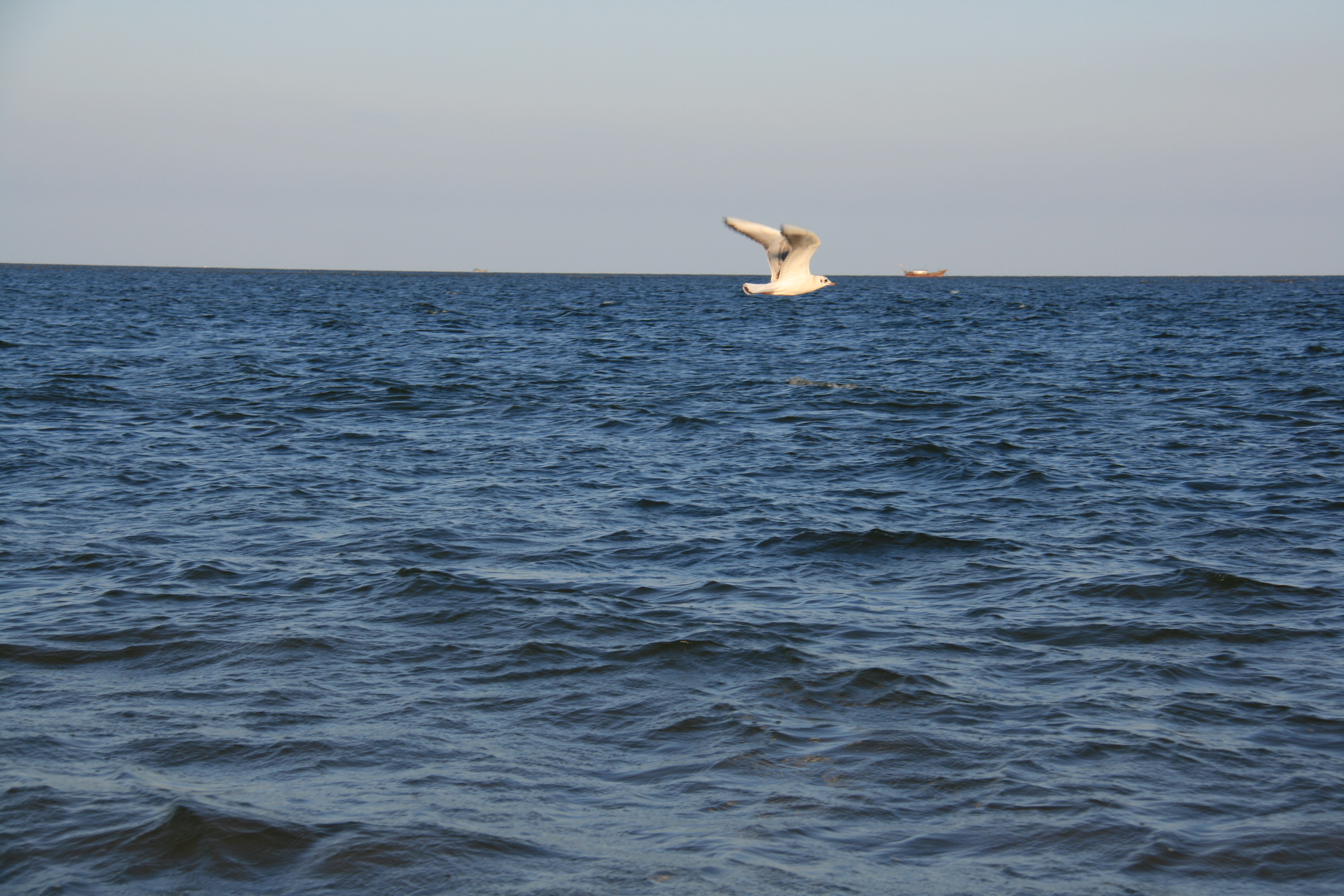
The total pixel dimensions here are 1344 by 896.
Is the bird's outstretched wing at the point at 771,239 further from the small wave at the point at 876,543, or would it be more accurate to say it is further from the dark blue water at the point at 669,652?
the small wave at the point at 876,543

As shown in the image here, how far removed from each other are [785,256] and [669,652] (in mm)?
14746

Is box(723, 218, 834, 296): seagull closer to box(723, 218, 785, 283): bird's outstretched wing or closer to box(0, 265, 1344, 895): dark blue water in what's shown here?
box(723, 218, 785, 283): bird's outstretched wing

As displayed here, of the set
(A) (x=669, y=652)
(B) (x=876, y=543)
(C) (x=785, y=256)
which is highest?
(C) (x=785, y=256)

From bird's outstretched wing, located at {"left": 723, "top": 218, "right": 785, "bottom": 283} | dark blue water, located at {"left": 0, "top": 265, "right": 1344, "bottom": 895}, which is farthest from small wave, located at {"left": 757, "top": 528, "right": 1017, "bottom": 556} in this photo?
bird's outstretched wing, located at {"left": 723, "top": 218, "right": 785, "bottom": 283}

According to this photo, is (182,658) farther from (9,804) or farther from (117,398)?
(117,398)

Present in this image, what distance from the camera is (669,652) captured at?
669 cm

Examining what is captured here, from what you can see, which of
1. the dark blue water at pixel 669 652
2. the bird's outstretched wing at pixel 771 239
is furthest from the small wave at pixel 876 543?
the bird's outstretched wing at pixel 771 239

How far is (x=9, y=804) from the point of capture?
4.54 metres

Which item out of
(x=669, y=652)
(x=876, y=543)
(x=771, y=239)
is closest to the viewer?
(x=669, y=652)

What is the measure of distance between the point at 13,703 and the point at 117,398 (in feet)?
44.6

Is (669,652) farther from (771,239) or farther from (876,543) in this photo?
(771,239)

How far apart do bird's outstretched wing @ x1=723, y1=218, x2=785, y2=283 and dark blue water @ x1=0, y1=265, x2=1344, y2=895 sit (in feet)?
10.4

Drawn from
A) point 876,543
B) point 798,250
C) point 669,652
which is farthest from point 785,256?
point 669,652

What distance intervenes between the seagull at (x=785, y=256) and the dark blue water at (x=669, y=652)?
129 inches
